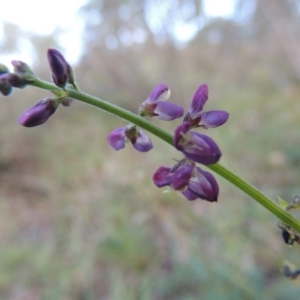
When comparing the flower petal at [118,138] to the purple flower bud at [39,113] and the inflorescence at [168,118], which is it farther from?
the purple flower bud at [39,113]

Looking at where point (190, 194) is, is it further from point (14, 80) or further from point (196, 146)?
point (14, 80)

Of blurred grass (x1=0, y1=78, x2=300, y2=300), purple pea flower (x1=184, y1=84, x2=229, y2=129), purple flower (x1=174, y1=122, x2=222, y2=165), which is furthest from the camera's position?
blurred grass (x1=0, y1=78, x2=300, y2=300)

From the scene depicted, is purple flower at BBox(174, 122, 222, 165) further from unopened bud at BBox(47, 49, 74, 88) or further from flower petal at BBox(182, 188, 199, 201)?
unopened bud at BBox(47, 49, 74, 88)

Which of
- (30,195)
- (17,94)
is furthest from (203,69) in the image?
(30,195)

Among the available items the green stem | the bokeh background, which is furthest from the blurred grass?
the green stem

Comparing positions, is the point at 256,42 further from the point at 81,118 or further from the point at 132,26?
the point at 81,118
